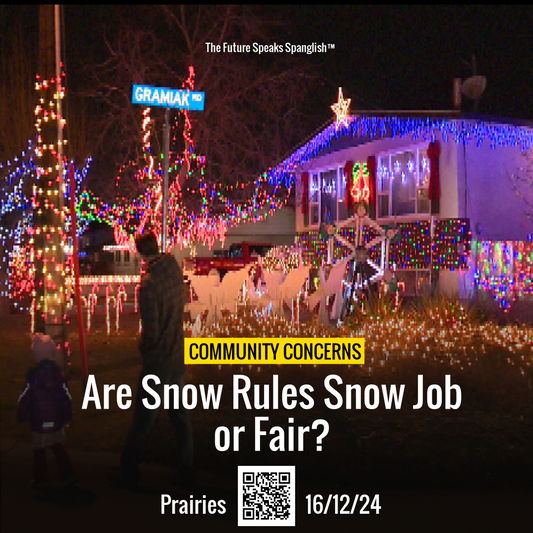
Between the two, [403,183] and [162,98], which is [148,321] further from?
[403,183]

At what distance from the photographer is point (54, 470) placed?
5.72m

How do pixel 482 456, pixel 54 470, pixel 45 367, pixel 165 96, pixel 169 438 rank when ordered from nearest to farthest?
pixel 45 367, pixel 54 470, pixel 482 456, pixel 169 438, pixel 165 96

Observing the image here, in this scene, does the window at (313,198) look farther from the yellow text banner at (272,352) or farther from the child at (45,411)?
the child at (45,411)

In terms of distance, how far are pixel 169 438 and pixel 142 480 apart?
1174 mm

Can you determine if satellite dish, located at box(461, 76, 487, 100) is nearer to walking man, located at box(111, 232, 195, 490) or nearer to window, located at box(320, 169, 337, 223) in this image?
window, located at box(320, 169, 337, 223)

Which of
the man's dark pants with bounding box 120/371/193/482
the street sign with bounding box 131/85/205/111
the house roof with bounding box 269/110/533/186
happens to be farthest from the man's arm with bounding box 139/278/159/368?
the house roof with bounding box 269/110/533/186

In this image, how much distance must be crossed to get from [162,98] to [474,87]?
11.5 metres

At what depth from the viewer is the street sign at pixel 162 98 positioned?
10398mm

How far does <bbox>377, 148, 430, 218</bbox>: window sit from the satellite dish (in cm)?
183

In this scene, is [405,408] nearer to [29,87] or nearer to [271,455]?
[271,455]

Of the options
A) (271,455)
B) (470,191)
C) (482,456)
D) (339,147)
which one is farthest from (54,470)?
(339,147)

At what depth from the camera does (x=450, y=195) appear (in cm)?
1841

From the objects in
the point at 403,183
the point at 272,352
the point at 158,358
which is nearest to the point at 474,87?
the point at 403,183

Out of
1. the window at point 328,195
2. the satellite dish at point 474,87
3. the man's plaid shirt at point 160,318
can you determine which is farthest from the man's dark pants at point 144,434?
the window at point 328,195
